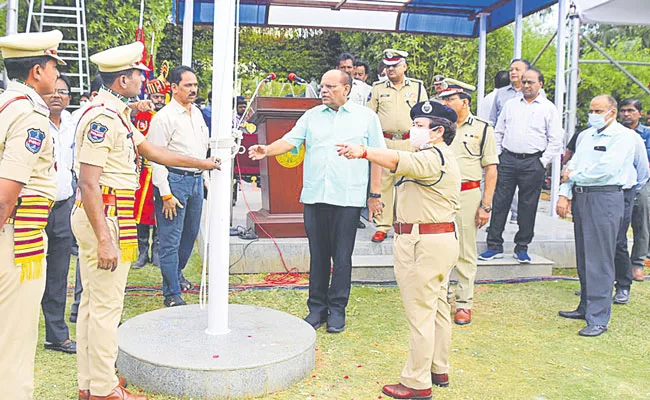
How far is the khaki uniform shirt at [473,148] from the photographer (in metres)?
5.00

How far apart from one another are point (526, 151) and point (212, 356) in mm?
3875

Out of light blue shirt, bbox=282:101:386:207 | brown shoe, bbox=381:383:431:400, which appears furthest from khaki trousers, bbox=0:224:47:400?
light blue shirt, bbox=282:101:386:207

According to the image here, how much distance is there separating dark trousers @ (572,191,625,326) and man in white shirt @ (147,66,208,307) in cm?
309

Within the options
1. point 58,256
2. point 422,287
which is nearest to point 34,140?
point 58,256

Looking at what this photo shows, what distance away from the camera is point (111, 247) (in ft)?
9.99

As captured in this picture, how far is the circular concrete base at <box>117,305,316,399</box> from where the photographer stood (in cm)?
337

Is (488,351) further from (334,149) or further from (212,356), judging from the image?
(212,356)

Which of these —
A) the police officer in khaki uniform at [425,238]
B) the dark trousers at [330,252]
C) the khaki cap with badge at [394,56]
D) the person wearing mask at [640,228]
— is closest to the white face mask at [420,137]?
the police officer in khaki uniform at [425,238]

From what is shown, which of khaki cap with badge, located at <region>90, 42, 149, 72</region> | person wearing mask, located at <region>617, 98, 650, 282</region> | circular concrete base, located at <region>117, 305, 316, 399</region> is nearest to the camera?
khaki cap with badge, located at <region>90, 42, 149, 72</region>

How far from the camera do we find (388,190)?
643cm

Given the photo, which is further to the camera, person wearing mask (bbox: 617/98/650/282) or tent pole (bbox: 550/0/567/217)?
tent pole (bbox: 550/0/567/217)

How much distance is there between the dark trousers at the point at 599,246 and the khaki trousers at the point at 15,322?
393 centimetres

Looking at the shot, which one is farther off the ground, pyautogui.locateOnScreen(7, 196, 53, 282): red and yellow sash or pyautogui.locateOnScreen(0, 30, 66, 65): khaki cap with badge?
pyautogui.locateOnScreen(0, 30, 66, 65): khaki cap with badge

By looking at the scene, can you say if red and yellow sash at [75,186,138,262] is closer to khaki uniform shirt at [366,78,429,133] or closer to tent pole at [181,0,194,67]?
khaki uniform shirt at [366,78,429,133]
